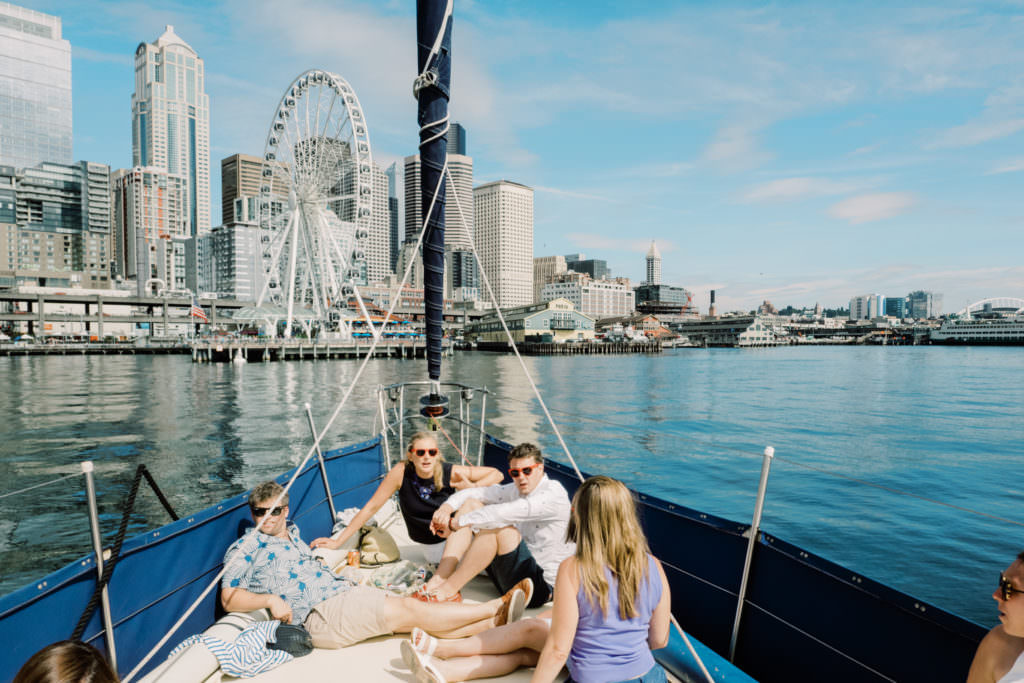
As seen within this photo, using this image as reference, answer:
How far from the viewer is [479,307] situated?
145875 millimetres

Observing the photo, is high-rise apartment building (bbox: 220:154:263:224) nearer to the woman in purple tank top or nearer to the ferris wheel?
the ferris wheel

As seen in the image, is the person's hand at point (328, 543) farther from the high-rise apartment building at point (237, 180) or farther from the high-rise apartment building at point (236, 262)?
the high-rise apartment building at point (237, 180)

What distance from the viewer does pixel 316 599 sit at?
345 cm

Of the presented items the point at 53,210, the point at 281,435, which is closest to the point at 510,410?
the point at 281,435

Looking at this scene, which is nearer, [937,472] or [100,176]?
[937,472]

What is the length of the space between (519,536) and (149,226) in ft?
591

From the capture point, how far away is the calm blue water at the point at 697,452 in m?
9.27

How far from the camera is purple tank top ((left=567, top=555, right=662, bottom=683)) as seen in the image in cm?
235

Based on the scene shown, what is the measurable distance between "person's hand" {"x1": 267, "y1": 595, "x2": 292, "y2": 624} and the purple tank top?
1.84 metres

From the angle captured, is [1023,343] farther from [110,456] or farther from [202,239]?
[202,239]

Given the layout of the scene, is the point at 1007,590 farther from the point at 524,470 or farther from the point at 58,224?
the point at 58,224

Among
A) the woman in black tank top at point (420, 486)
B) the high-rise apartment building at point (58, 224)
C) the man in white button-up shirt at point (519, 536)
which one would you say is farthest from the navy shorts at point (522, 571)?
the high-rise apartment building at point (58, 224)

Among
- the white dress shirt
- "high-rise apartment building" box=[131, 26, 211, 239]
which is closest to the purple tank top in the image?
the white dress shirt

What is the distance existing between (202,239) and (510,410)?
491ft
